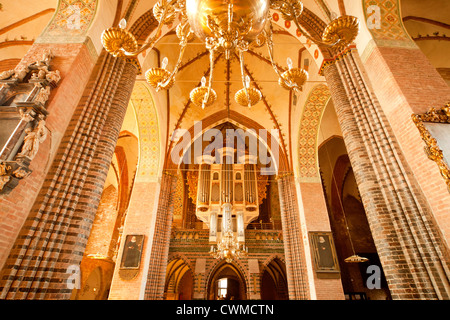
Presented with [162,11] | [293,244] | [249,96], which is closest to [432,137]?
[249,96]

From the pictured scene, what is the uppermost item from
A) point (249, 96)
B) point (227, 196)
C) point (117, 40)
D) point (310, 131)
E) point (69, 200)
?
point (310, 131)

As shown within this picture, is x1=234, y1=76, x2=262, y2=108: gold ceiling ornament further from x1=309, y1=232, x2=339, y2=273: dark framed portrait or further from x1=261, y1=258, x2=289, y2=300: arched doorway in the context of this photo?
x1=261, y1=258, x2=289, y2=300: arched doorway

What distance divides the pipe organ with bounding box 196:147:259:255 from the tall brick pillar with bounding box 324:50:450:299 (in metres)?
8.12

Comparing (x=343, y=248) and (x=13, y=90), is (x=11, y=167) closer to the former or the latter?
(x=13, y=90)

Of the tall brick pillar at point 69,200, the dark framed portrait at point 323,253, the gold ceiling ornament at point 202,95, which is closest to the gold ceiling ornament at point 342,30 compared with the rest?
the gold ceiling ornament at point 202,95

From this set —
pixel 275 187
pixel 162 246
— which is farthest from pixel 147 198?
pixel 275 187

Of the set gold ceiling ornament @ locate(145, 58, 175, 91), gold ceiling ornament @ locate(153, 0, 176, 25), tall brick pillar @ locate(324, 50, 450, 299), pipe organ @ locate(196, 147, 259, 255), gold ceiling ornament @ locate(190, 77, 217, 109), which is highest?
pipe organ @ locate(196, 147, 259, 255)

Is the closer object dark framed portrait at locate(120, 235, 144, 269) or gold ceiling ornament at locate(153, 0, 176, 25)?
gold ceiling ornament at locate(153, 0, 176, 25)

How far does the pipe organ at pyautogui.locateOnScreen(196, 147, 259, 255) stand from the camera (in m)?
12.1

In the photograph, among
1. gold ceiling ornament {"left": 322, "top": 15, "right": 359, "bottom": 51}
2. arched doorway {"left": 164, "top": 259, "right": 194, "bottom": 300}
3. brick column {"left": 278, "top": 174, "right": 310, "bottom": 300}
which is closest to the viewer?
gold ceiling ornament {"left": 322, "top": 15, "right": 359, "bottom": 51}

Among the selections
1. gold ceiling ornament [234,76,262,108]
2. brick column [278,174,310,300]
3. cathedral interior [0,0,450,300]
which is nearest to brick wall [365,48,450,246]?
cathedral interior [0,0,450,300]

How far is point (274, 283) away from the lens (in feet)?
55.7

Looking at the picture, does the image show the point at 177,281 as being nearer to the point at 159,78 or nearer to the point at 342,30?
the point at 159,78

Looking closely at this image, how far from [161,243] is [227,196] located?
4.77m
